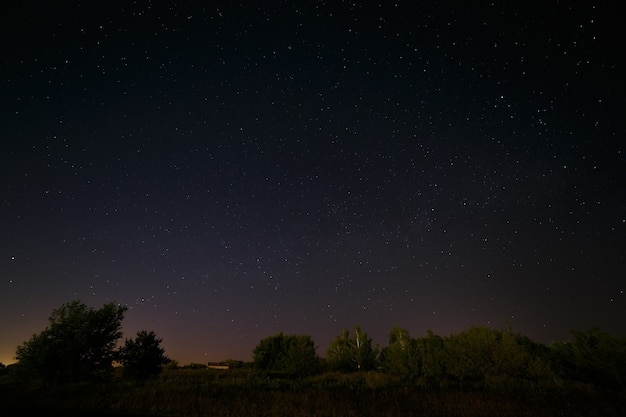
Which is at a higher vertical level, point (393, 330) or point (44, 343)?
point (393, 330)

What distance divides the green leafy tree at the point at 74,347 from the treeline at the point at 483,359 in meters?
20.1

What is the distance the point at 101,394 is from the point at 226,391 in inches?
232

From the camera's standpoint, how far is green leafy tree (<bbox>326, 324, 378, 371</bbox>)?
135ft

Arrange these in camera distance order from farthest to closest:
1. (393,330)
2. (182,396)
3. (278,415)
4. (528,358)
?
(393,330)
(528,358)
(182,396)
(278,415)

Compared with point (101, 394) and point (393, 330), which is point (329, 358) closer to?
point (393, 330)

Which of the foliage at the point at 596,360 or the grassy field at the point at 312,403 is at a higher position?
the foliage at the point at 596,360

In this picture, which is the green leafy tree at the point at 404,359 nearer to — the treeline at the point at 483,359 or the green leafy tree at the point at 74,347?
the treeline at the point at 483,359

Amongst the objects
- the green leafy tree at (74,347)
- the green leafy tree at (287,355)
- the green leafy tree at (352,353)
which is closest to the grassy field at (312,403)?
the green leafy tree at (74,347)

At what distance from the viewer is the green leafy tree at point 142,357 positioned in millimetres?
21391

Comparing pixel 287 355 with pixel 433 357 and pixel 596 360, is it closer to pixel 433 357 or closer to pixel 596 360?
pixel 433 357

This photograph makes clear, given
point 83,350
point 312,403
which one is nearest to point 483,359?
point 312,403

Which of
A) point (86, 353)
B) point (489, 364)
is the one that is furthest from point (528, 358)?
point (86, 353)

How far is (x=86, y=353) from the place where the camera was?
19.8 meters

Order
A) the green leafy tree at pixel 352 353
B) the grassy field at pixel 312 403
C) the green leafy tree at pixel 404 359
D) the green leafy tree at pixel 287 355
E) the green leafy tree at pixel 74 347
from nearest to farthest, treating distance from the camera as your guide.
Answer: the grassy field at pixel 312 403, the green leafy tree at pixel 74 347, the green leafy tree at pixel 404 359, the green leafy tree at pixel 287 355, the green leafy tree at pixel 352 353
